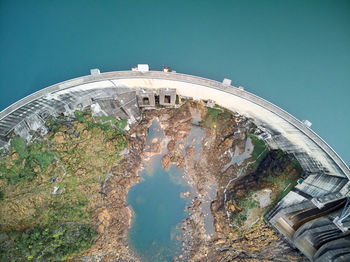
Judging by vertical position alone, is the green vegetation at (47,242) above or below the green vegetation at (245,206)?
above

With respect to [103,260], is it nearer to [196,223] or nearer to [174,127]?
[196,223]

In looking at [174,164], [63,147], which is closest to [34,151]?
[63,147]

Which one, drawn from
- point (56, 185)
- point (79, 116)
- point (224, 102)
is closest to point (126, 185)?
point (56, 185)

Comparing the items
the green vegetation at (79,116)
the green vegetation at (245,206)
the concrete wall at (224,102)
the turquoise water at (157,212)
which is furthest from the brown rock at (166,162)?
the green vegetation at (79,116)

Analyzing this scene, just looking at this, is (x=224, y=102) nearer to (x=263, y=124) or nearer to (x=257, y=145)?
(x=263, y=124)

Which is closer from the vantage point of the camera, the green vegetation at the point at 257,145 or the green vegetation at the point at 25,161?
the green vegetation at the point at 25,161

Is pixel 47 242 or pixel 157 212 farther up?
pixel 157 212

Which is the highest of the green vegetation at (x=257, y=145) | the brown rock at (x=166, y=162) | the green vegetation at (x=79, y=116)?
the green vegetation at (x=79, y=116)

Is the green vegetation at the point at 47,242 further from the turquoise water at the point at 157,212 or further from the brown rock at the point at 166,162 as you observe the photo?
the brown rock at the point at 166,162
